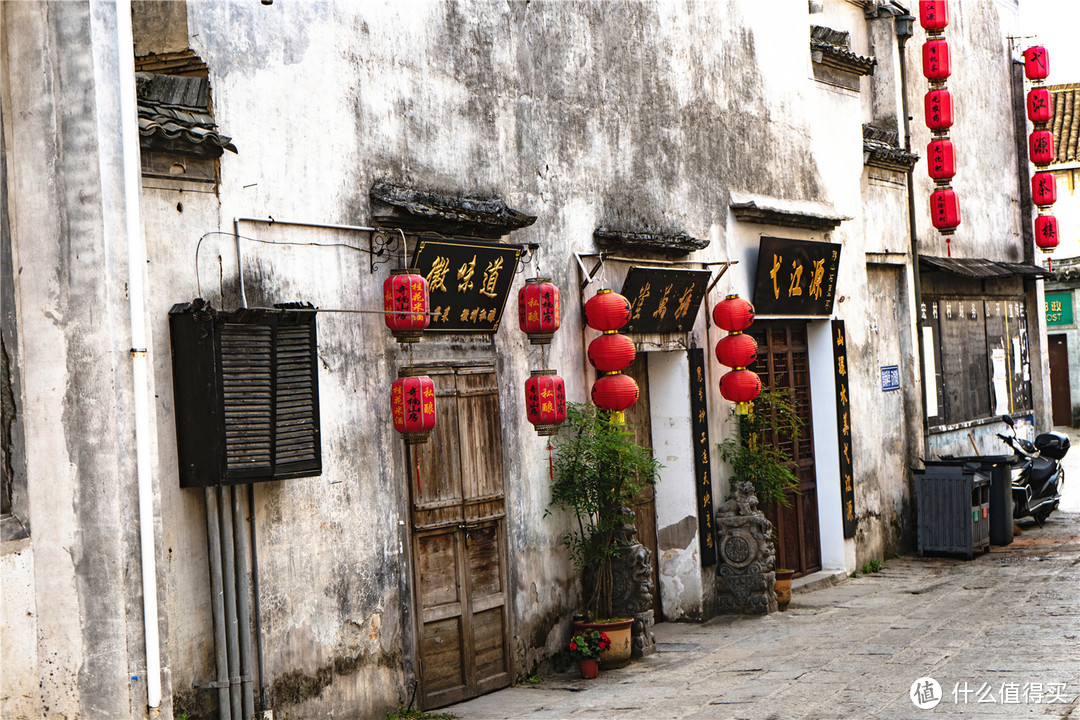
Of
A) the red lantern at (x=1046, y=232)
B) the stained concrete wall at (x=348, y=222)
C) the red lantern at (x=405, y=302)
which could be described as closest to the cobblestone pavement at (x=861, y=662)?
the stained concrete wall at (x=348, y=222)

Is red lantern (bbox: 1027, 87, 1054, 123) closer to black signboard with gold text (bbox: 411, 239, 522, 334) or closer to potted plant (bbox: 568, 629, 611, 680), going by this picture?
black signboard with gold text (bbox: 411, 239, 522, 334)

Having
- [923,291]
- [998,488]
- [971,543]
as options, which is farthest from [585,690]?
[923,291]

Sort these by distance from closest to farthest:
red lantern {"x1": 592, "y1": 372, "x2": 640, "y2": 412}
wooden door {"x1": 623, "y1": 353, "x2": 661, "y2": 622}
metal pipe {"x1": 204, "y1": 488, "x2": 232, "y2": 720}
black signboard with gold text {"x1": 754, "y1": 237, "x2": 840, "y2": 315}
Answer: metal pipe {"x1": 204, "y1": 488, "x2": 232, "y2": 720} → red lantern {"x1": 592, "y1": 372, "x2": 640, "y2": 412} → wooden door {"x1": 623, "y1": 353, "x2": 661, "y2": 622} → black signboard with gold text {"x1": 754, "y1": 237, "x2": 840, "y2": 315}

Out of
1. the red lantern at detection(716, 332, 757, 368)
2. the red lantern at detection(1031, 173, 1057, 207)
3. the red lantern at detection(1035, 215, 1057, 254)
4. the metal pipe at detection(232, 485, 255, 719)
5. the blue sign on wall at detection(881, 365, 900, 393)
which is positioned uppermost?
the red lantern at detection(1031, 173, 1057, 207)

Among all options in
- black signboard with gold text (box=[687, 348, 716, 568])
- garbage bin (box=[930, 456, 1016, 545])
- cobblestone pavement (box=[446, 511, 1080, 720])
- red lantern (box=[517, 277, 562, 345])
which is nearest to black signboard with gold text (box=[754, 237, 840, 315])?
black signboard with gold text (box=[687, 348, 716, 568])

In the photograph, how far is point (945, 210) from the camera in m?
17.2

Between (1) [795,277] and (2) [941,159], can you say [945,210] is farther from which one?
(1) [795,277]

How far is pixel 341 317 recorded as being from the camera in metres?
7.83

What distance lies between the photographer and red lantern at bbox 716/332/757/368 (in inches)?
450

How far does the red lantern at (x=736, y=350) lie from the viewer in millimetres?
11430

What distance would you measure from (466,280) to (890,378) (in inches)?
334

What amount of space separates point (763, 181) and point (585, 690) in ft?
20.2

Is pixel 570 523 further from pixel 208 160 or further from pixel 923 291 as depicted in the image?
pixel 923 291

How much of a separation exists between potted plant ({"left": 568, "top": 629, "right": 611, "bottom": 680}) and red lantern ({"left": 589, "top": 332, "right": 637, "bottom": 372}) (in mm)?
2110
